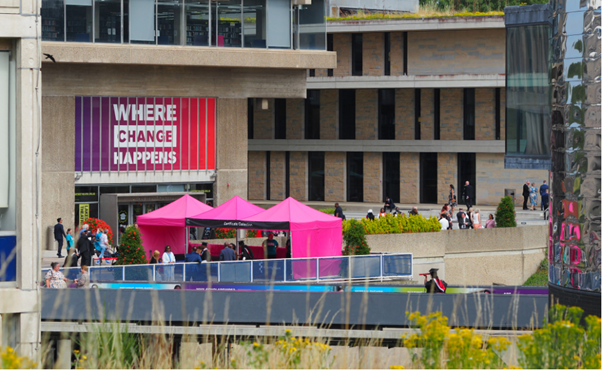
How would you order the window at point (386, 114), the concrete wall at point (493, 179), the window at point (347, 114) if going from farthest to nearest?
the window at point (347, 114)
the window at point (386, 114)
the concrete wall at point (493, 179)

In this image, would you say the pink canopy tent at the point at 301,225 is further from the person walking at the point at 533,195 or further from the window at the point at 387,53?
the window at the point at 387,53

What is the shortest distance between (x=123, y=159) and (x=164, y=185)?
188cm

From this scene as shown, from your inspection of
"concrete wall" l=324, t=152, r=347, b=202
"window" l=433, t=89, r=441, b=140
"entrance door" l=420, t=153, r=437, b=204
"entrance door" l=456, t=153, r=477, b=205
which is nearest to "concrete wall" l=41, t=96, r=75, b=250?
"concrete wall" l=324, t=152, r=347, b=202

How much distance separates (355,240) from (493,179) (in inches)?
881

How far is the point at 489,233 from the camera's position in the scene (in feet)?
106

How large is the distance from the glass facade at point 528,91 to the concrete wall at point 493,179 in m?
35.0

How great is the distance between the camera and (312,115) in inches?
2020

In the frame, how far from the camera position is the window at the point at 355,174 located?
4953cm

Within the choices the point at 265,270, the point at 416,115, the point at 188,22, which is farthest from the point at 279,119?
the point at 265,270

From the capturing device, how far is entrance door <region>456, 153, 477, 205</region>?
4709 cm

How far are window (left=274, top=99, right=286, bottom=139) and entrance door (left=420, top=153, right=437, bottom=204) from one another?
9.25 metres

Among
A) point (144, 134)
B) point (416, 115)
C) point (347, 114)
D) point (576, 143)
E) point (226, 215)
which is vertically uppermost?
point (347, 114)

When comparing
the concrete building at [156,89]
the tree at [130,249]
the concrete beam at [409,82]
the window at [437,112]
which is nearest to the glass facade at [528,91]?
the tree at [130,249]

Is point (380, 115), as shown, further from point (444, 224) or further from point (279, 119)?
point (444, 224)
